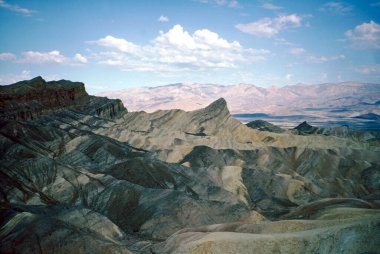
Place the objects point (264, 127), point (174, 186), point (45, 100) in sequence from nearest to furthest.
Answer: point (174, 186), point (45, 100), point (264, 127)

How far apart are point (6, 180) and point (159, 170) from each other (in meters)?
23.4

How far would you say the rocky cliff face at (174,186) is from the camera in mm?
31172

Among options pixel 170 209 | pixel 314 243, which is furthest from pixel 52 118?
pixel 314 243

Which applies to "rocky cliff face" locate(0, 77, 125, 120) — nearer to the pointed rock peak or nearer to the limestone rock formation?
the pointed rock peak

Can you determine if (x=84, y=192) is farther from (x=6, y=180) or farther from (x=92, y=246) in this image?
(x=92, y=246)

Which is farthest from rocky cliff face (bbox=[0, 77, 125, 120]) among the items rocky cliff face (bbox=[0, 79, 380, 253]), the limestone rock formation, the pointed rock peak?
the limestone rock formation

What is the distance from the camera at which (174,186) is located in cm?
6159

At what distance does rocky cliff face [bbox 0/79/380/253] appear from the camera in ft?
102

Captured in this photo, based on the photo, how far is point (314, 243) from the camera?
26781 mm

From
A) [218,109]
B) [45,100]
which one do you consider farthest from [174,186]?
[218,109]

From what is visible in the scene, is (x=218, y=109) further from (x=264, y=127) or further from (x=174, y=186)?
(x=174, y=186)

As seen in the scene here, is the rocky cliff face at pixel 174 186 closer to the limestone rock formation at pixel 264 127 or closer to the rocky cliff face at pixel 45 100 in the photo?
the rocky cliff face at pixel 45 100

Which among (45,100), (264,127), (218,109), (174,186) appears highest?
(45,100)

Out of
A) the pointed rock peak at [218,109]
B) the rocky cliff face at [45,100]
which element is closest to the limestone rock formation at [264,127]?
the pointed rock peak at [218,109]
